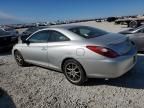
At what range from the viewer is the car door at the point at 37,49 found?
19.1ft

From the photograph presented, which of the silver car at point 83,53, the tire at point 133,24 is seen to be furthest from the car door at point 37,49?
the tire at point 133,24

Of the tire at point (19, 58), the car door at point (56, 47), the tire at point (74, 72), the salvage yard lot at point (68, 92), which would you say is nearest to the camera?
the salvage yard lot at point (68, 92)

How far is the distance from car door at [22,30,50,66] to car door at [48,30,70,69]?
7.5 inches

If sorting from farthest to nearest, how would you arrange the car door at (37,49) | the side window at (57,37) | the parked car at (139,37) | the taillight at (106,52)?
the parked car at (139,37), the car door at (37,49), the side window at (57,37), the taillight at (106,52)

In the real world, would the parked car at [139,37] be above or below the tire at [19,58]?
above

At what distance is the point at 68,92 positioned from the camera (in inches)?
187

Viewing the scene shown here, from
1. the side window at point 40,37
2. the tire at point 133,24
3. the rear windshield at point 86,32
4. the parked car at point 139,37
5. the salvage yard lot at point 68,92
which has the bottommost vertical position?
the salvage yard lot at point 68,92

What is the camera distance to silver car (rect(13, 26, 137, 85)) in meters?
4.40

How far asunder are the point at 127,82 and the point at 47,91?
1959mm

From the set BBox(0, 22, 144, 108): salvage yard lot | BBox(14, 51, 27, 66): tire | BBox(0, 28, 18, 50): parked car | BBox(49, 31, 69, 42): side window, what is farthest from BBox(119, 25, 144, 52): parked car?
BBox(0, 28, 18, 50): parked car

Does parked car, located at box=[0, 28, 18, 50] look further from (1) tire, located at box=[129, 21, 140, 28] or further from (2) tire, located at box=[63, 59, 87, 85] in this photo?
(1) tire, located at box=[129, 21, 140, 28]

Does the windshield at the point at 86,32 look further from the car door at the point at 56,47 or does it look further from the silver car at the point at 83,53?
the car door at the point at 56,47

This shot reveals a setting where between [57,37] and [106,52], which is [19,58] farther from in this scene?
[106,52]

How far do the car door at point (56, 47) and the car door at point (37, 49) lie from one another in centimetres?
19
